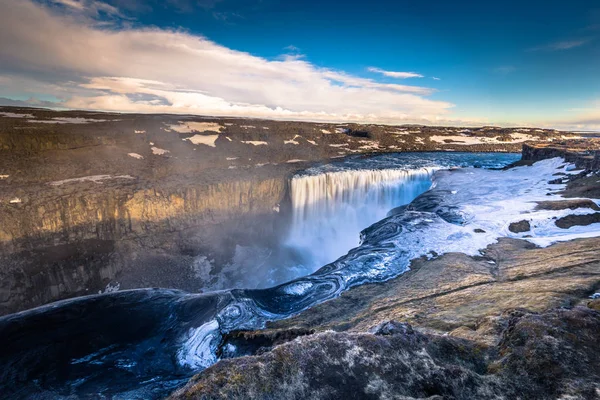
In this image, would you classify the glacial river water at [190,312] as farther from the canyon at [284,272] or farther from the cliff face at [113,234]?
the cliff face at [113,234]

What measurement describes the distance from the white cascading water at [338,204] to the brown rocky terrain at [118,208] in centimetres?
263

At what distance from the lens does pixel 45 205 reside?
80.0ft

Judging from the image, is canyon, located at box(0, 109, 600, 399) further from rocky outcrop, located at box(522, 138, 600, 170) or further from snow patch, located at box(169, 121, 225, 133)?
snow patch, located at box(169, 121, 225, 133)

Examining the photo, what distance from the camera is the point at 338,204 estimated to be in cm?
3784

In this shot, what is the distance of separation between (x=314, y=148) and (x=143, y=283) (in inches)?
1631

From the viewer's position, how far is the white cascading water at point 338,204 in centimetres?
3372

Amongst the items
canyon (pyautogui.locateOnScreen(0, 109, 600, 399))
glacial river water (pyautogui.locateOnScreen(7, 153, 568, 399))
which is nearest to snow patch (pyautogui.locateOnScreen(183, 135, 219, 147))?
canyon (pyautogui.locateOnScreen(0, 109, 600, 399))

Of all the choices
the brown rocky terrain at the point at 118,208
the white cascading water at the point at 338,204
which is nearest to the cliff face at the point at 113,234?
the brown rocky terrain at the point at 118,208

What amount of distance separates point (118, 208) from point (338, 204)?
24516 mm

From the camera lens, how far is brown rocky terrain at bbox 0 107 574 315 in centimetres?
2348

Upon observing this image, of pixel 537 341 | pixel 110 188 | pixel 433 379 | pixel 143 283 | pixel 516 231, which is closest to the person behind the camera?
pixel 433 379

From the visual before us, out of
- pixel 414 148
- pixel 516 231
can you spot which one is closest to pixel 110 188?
pixel 516 231

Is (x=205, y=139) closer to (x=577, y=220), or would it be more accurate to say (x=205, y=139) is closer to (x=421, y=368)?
(x=577, y=220)

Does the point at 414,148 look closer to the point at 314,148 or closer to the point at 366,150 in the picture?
the point at 366,150
